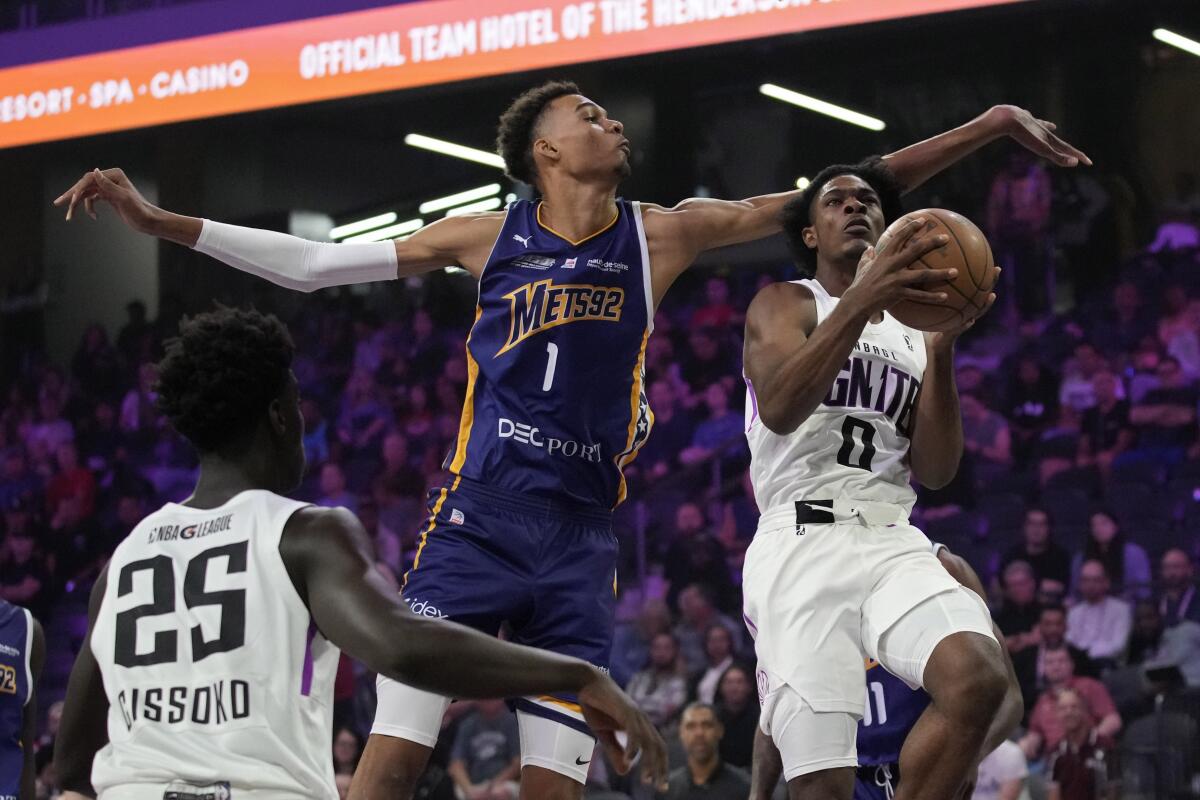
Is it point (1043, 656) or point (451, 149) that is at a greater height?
point (451, 149)

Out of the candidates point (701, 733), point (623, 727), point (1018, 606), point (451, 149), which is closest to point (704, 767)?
point (701, 733)

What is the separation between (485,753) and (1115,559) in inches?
153

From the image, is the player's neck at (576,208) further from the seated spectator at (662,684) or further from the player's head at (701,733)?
the seated spectator at (662,684)

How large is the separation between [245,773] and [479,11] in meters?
8.33

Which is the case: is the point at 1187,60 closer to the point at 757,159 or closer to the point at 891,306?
the point at 757,159

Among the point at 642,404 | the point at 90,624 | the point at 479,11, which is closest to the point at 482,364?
the point at 642,404

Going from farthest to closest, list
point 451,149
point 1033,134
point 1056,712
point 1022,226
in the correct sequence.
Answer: point 451,149 → point 1022,226 → point 1056,712 → point 1033,134

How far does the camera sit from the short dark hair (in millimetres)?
4770

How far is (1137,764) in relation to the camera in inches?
308

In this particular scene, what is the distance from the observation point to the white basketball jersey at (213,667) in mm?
2553

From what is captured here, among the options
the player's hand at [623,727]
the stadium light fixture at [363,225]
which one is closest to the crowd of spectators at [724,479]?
the stadium light fixture at [363,225]

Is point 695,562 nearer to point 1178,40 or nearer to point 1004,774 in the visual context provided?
point 1004,774

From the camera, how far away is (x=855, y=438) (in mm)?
4379

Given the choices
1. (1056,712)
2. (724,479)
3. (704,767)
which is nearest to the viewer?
(1056,712)
